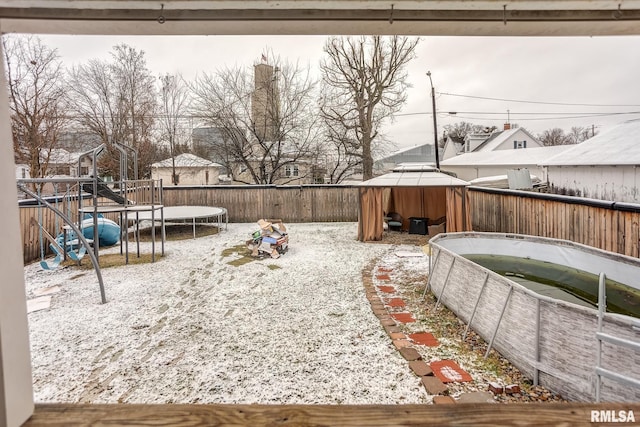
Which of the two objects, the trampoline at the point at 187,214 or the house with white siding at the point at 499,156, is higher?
the house with white siding at the point at 499,156

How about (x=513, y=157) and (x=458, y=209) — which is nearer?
(x=458, y=209)

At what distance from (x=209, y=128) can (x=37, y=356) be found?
14.6 meters

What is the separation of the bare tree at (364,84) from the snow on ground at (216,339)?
10168 mm

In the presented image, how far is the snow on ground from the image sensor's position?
2881 mm

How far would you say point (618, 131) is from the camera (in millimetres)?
10867

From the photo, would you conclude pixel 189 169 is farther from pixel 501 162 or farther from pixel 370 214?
pixel 501 162

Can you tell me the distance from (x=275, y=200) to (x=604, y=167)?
1039 centimetres

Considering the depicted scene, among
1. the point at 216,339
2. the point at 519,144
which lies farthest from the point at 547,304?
the point at 519,144

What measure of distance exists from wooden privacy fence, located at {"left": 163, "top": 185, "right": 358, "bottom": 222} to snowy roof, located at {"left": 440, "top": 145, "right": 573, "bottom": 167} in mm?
10498

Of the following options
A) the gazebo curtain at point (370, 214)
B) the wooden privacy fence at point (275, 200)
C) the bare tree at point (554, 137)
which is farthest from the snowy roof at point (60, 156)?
the bare tree at point (554, 137)

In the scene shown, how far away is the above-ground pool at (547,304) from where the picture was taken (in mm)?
2361

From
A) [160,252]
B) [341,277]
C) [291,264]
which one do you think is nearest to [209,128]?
[160,252]

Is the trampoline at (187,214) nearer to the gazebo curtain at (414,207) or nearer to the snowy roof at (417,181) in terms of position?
the gazebo curtain at (414,207)

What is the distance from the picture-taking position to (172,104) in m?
17.2
